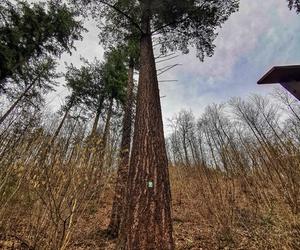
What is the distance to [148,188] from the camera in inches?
131

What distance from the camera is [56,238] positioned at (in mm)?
3230

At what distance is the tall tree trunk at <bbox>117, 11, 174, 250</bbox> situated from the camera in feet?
9.74

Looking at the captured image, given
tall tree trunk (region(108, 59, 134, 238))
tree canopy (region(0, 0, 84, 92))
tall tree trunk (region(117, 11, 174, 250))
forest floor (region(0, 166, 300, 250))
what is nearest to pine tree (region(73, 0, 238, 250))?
tall tree trunk (region(117, 11, 174, 250))

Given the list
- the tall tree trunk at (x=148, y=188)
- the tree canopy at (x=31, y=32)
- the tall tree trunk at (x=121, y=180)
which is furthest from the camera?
the tree canopy at (x=31, y=32)

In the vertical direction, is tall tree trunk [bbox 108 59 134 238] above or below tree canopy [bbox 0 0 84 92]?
below

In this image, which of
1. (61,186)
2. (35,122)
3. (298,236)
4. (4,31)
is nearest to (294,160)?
(298,236)

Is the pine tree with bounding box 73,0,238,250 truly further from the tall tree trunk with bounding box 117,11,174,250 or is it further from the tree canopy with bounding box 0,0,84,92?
the tree canopy with bounding box 0,0,84,92

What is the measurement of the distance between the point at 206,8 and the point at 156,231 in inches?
241

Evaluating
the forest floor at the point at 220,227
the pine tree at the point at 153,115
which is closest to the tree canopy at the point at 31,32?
the pine tree at the point at 153,115

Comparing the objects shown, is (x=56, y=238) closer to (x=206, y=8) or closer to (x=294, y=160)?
(x=294, y=160)

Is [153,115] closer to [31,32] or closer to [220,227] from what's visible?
[220,227]

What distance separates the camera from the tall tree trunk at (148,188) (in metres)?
2.97

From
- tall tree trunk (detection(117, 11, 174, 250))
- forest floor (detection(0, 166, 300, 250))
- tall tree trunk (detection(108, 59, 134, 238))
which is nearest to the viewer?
tall tree trunk (detection(117, 11, 174, 250))

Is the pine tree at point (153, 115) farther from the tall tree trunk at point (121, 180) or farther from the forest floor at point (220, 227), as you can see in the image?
the tall tree trunk at point (121, 180)
